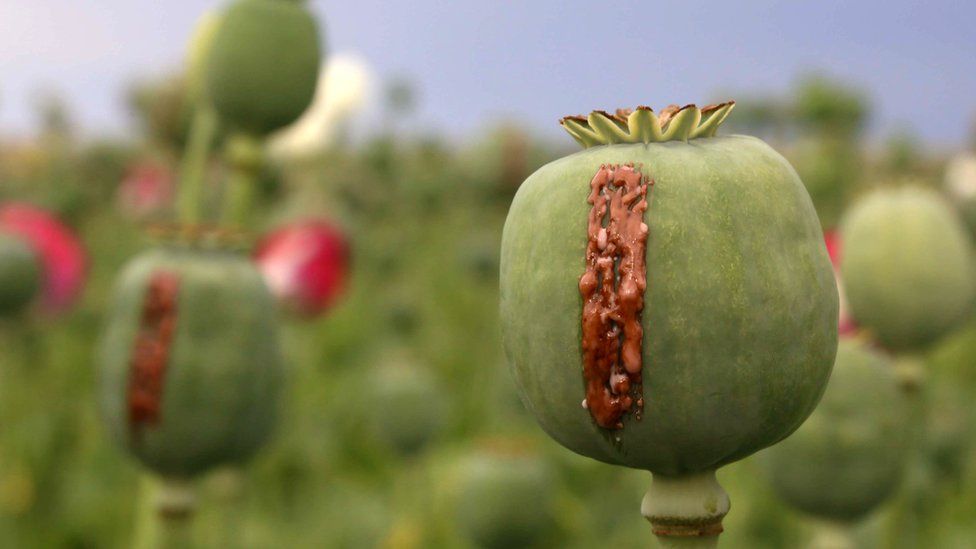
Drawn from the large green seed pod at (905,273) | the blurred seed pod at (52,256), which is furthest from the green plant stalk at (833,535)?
the blurred seed pod at (52,256)

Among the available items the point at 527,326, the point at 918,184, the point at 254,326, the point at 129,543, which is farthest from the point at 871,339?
the point at 129,543

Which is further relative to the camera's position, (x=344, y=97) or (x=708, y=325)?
(x=344, y=97)

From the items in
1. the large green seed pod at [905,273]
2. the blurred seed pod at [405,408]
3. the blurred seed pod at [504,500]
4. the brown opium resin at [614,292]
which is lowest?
the blurred seed pod at [405,408]

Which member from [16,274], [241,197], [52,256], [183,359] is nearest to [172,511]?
[183,359]

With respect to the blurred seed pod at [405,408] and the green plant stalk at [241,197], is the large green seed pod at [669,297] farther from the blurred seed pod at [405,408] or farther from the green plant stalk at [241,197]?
the blurred seed pod at [405,408]

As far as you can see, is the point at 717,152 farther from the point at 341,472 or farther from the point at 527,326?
the point at 341,472

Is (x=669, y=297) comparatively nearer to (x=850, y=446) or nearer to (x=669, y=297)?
(x=669, y=297)
